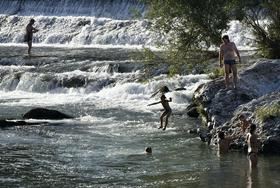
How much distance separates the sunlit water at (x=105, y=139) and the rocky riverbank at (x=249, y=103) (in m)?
0.68

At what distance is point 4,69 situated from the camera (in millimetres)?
38688

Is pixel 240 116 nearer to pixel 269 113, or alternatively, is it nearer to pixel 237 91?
pixel 269 113

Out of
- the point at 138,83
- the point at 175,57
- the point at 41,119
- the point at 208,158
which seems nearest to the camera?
the point at 208,158

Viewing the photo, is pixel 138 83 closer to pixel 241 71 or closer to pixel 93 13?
pixel 241 71

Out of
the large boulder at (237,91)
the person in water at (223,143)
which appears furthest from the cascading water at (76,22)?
the person in water at (223,143)

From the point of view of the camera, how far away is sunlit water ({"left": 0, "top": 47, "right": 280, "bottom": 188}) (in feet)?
50.2

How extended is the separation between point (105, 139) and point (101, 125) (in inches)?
117

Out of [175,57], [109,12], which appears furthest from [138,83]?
[109,12]

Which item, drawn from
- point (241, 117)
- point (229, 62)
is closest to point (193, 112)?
point (229, 62)

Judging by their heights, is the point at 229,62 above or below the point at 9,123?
above

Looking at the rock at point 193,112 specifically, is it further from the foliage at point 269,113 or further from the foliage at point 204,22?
the foliage at point 269,113

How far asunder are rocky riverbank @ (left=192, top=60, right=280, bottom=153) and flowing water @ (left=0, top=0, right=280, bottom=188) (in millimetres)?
629

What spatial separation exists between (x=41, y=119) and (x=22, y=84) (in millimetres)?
11623

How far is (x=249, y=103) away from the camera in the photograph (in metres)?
19.0
